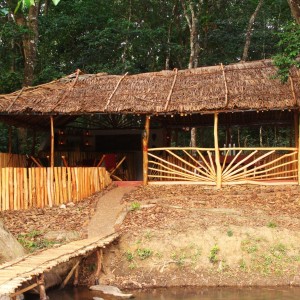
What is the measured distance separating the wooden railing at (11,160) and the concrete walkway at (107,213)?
2849 mm

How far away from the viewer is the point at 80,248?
8602mm

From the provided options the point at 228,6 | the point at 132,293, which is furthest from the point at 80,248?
the point at 228,6

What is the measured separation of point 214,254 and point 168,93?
5.07 meters

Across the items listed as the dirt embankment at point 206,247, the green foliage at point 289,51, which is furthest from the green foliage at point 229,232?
the green foliage at point 289,51

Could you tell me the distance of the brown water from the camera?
8.52 meters

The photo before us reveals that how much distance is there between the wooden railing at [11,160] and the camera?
13672 mm

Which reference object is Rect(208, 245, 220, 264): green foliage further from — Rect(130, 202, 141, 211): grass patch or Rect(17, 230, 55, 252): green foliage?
Rect(17, 230, 55, 252): green foliage

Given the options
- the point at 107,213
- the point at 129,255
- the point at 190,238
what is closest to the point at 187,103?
the point at 107,213

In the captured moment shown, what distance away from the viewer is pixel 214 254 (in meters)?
9.73

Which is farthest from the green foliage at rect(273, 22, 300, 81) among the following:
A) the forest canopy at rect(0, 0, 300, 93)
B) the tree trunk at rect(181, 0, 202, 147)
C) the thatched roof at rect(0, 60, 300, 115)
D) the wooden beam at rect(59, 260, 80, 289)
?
the wooden beam at rect(59, 260, 80, 289)

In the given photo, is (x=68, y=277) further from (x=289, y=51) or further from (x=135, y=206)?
(x=289, y=51)

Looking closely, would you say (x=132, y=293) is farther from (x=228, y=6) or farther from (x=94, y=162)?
(x=228, y=6)

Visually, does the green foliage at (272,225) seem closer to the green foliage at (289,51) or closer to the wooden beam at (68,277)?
the wooden beam at (68,277)

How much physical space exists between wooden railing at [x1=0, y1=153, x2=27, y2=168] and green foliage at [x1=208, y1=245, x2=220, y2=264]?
20.6 feet
